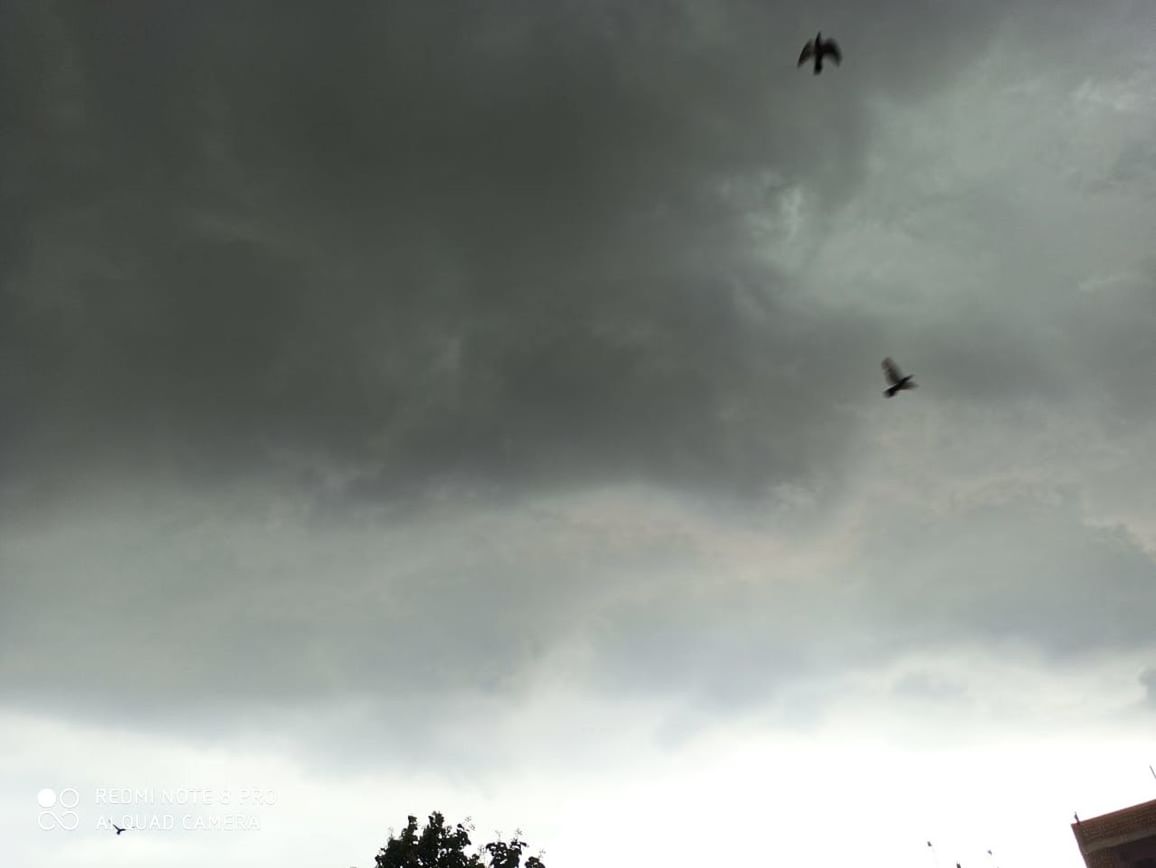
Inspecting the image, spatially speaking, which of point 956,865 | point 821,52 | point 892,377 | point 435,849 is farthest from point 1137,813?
point 821,52

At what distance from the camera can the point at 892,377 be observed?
84.7 feet

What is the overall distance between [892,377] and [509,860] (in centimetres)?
4789

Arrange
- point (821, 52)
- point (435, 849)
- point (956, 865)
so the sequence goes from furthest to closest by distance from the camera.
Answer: point (956, 865) → point (435, 849) → point (821, 52)

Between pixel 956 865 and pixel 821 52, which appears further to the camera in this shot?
pixel 956 865

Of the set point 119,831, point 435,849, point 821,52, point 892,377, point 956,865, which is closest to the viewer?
point 821,52

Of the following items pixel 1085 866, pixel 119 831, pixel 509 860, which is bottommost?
pixel 1085 866

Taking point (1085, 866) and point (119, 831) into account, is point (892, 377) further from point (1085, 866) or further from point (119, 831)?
point (119, 831)

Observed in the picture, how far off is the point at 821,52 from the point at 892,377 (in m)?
11.1

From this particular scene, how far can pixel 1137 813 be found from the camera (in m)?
45.9

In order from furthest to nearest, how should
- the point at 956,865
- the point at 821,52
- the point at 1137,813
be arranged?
1. the point at 956,865
2. the point at 1137,813
3. the point at 821,52

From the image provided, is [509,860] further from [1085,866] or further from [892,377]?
[892,377]

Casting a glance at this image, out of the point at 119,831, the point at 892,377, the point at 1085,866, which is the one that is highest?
the point at 892,377

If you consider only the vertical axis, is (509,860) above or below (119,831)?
below

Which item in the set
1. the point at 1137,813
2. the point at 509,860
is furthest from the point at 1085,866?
the point at 509,860
